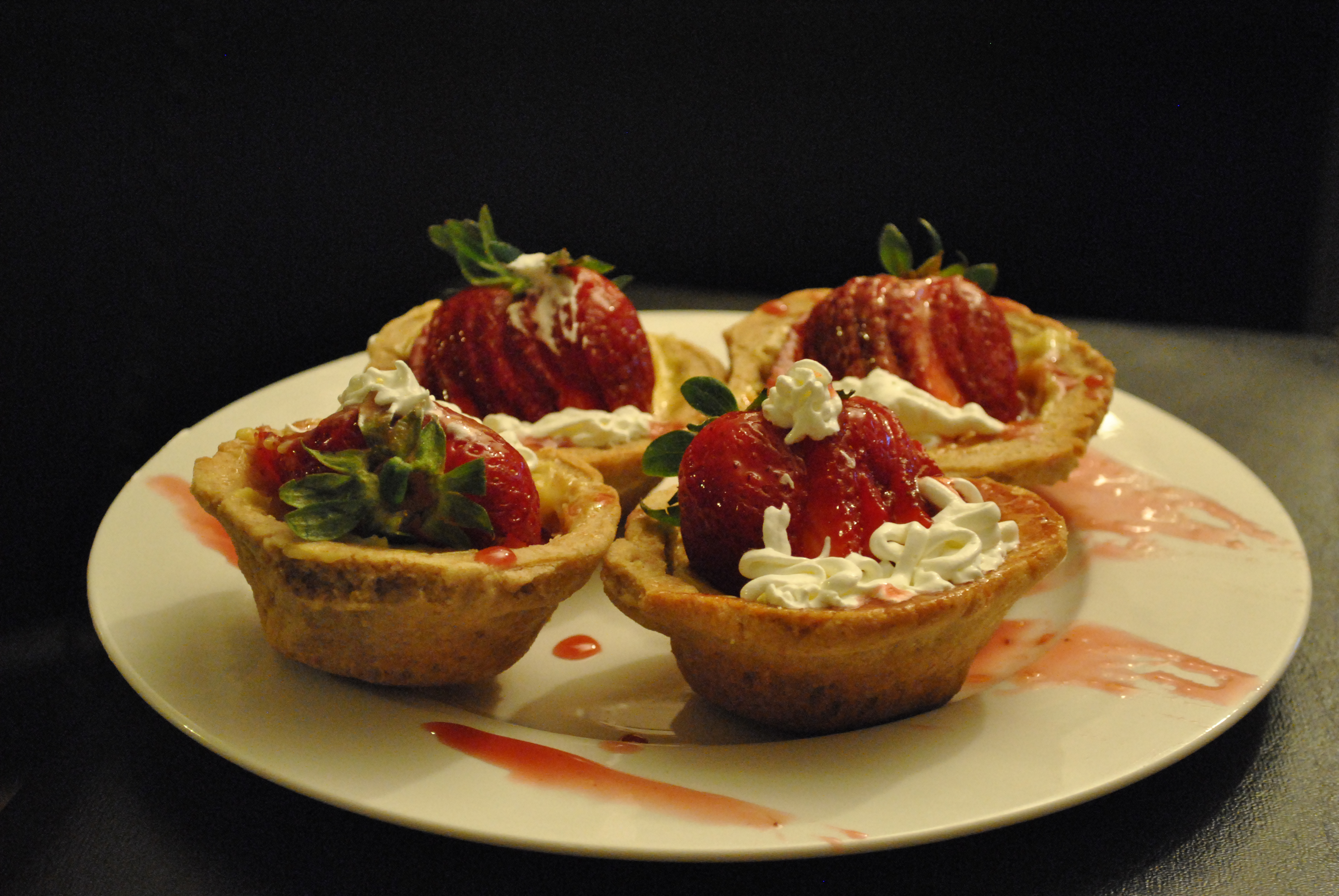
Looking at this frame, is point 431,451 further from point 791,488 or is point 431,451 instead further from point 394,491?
point 791,488

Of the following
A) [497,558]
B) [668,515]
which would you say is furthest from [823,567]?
[497,558]

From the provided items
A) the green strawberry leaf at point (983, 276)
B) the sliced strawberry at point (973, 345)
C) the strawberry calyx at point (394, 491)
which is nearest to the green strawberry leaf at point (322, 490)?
the strawberry calyx at point (394, 491)

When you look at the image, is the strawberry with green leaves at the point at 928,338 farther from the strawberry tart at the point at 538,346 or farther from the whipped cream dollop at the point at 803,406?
the whipped cream dollop at the point at 803,406

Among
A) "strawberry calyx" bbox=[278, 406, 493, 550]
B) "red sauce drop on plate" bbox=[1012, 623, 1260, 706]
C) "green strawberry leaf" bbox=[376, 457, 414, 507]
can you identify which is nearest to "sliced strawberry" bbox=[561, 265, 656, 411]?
"strawberry calyx" bbox=[278, 406, 493, 550]

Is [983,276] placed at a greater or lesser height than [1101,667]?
greater

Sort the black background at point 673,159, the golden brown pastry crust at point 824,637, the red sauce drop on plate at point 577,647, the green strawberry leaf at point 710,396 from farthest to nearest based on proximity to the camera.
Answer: the black background at point 673,159
the red sauce drop on plate at point 577,647
the green strawberry leaf at point 710,396
the golden brown pastry crust at point 824,637

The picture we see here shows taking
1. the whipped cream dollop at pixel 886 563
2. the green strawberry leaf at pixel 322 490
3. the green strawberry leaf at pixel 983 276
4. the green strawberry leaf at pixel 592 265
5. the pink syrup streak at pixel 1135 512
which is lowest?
the pink syrup streak at pixel 1135 512
